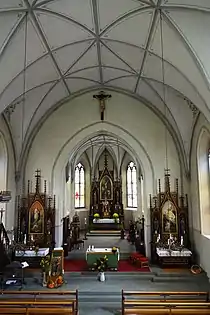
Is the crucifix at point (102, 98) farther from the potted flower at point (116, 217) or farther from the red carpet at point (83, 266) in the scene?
the potted flower at point (116, 217)

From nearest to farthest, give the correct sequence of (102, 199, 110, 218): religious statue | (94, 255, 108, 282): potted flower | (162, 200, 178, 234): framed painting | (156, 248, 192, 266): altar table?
1. (94, 255, 108, 282): potted flower
2. (156, 248, 192, 266): altar table
3. (162, 200, 178, 234): framed painting
4. (102, 199, 110, 218): religious statue

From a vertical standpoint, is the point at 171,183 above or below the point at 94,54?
below

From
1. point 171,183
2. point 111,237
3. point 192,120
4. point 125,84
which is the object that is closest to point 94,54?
point 125,84

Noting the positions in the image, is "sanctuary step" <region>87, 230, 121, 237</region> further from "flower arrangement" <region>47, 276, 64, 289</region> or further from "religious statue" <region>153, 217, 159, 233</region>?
"flower arrangement" <region>47, 276, 64, 289</region>

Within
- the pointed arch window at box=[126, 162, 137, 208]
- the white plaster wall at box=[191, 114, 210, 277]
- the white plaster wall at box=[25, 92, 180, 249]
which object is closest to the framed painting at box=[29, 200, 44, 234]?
the white plaster wall at box=[25, 92, 180, 249]

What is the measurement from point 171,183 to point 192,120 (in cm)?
343

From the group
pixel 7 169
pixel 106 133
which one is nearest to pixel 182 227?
pixel 106 133

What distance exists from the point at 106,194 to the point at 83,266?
12.0 m

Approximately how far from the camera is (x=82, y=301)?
377 inches

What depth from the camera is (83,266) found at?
13273 mm

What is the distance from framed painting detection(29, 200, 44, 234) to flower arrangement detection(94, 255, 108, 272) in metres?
3.49

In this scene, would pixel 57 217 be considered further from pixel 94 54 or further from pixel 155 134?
pixel 94 54

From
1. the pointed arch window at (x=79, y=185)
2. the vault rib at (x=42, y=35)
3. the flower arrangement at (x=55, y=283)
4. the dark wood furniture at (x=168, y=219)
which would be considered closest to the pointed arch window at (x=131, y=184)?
the pointed arch window at (x=79, y=185)

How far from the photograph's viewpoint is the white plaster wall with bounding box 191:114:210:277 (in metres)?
12.0
